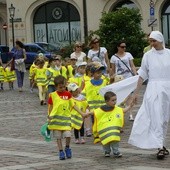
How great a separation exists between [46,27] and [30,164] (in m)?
41.0

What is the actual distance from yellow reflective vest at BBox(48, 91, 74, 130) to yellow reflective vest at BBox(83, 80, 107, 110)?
1945mm

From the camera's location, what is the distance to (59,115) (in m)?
10.3

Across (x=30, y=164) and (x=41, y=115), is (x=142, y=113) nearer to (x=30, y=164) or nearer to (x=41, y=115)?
(x=30, y=164)

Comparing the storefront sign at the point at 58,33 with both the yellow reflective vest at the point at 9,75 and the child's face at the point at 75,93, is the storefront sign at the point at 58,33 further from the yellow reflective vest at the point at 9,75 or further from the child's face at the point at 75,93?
the child's face at the point at 75,93

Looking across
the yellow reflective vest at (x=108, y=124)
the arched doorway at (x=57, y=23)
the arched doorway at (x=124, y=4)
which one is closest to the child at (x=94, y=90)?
the yellow reflective vest at (x=108, y=124)

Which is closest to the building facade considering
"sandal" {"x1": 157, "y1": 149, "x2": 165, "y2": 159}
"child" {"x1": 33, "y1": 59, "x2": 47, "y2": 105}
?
"child" {"x1": 33, "y1": 59, "x2": 47, "y2": 105}

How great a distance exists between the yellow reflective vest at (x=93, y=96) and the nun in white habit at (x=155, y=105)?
2.14 meters

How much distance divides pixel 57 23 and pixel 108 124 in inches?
1569

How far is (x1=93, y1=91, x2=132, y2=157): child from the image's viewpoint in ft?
33.4

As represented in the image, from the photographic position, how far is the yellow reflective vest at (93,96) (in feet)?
40.4

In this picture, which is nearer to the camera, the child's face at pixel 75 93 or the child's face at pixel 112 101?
the child's face at pixel 112 101

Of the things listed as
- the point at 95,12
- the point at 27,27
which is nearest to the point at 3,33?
the point at 27,27

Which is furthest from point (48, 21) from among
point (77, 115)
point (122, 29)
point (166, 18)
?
point (77, 115)

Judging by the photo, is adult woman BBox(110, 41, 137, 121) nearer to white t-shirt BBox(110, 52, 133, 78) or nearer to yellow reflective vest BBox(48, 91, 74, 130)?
white t-shirt BBox(110, 52, 133, 78)
